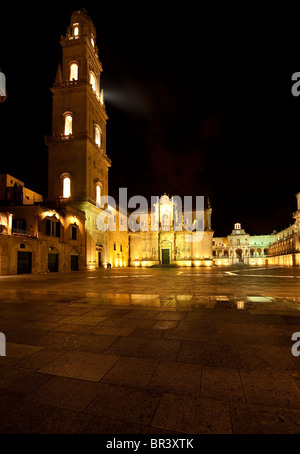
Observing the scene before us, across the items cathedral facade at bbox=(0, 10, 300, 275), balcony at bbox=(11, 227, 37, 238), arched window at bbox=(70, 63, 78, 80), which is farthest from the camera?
arched window at bbox=(70, 63, 78, 80)

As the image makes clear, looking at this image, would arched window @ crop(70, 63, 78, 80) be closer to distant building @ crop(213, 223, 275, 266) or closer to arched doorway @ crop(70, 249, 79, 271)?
arched doorway @ crop(70, 249, 79, 271)

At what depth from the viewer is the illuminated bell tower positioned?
3447 centimetres

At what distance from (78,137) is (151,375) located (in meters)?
37.3

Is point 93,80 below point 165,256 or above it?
above

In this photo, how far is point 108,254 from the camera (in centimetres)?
4022

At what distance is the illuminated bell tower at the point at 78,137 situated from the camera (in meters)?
34.5

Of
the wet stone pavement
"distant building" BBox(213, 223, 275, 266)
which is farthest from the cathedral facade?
"distant building" BBox(213, 223, 275, 266)

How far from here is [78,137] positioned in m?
35.1

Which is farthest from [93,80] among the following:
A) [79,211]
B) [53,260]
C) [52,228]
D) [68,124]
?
[53,260]

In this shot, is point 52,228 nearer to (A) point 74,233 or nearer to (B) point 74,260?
(A) point 74,233

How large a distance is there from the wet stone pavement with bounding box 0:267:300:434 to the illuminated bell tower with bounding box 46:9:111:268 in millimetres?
30019

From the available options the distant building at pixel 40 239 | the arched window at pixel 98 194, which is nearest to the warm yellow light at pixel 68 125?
the arched window at pixel 98 194
